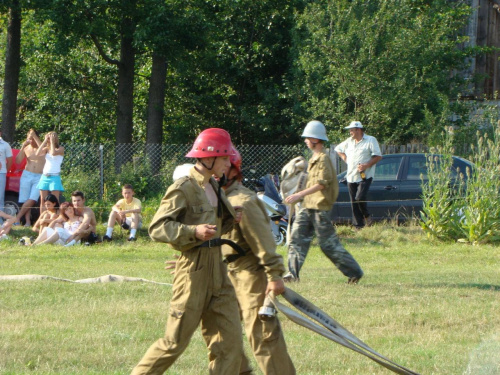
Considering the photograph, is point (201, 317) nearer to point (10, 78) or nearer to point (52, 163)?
point (52, 163)

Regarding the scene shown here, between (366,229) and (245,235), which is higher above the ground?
(245,235)

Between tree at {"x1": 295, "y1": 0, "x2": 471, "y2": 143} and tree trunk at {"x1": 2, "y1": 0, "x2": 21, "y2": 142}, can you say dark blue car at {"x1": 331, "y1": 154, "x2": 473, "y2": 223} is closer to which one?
tree at {"x1": 295, "y1": 0, "x2": 471, "y2": 143}

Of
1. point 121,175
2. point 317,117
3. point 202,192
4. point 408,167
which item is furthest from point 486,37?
point 202,192

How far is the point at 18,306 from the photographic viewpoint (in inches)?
362

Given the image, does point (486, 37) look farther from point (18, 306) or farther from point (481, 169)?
point (18, 306)

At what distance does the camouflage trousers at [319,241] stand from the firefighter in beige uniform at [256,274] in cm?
430

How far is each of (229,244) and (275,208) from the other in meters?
10.3

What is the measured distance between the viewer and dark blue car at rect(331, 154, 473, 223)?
659 inches

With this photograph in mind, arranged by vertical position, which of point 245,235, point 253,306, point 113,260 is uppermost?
point 245,235

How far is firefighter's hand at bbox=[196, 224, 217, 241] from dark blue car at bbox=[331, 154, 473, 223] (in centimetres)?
1188

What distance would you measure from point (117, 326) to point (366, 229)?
8.91 metres

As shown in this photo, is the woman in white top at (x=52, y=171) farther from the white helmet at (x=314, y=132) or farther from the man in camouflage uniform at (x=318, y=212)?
the white helmet at (x=314, y=132)

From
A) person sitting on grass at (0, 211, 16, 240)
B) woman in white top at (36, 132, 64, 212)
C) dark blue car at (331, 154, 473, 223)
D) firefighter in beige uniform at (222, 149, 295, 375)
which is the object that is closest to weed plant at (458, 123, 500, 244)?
dark blue car at (331, 154, 473, 223)

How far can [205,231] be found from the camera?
510cm
